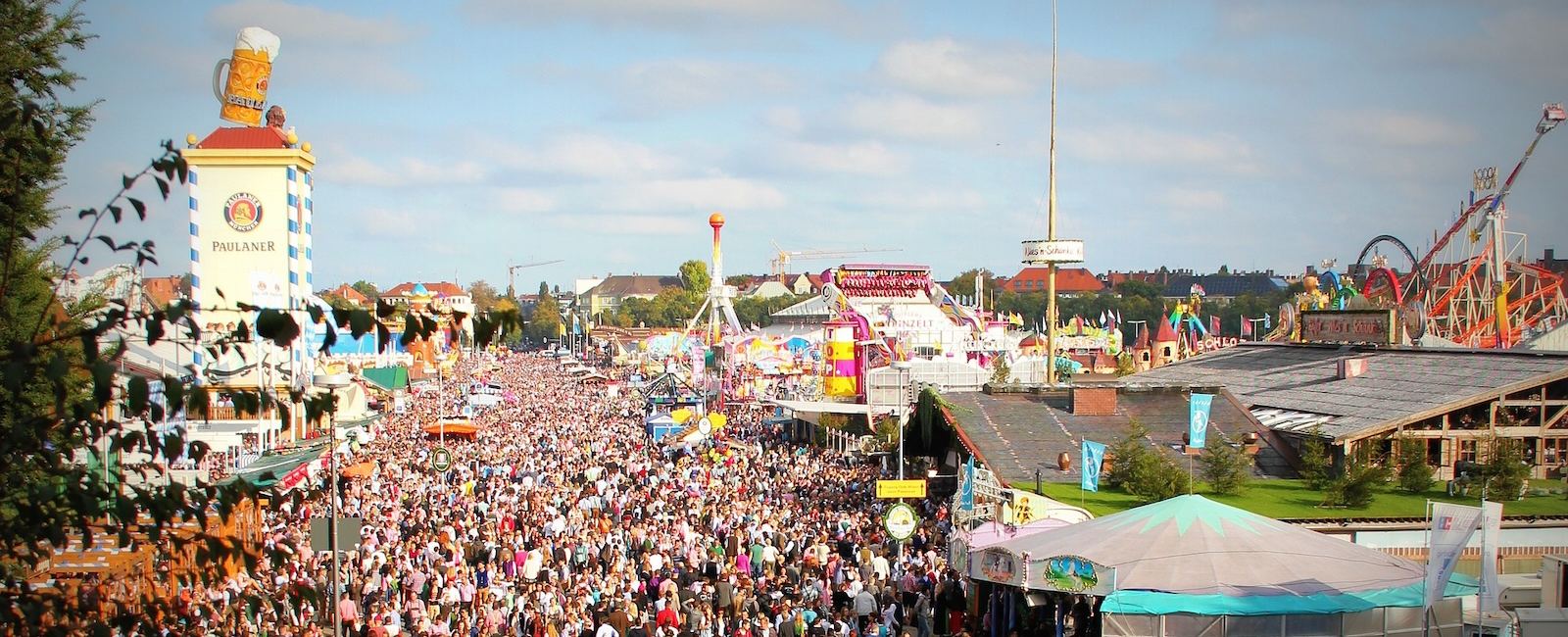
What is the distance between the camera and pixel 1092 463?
823 inches

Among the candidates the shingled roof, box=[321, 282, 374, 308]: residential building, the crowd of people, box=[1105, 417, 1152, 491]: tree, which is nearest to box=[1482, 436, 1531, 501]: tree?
the shingled roof

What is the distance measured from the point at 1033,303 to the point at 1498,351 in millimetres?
130052

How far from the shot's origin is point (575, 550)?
21.5 meters

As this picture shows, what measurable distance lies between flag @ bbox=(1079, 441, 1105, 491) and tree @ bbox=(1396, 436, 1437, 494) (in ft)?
17.0

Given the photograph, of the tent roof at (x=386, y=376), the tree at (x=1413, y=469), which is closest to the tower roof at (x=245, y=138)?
the tent roof at (x=386, y=376)

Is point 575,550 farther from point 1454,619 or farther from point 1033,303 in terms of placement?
point 1033,303

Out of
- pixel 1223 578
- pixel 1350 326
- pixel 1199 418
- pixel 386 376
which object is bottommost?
pixel 386 376

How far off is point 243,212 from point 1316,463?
101 feet

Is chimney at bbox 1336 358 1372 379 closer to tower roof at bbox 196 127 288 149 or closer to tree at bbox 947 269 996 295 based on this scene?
tower roof at bbox 196 127 288 149

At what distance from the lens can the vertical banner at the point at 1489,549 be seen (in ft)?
35.7

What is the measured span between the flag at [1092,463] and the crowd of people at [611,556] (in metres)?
2.94

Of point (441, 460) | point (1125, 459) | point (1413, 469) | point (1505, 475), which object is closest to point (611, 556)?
point (1125, 459)

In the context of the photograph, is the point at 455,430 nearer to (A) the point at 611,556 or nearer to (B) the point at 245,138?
(B) the point at 245,138

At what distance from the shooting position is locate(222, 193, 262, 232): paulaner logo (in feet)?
128
